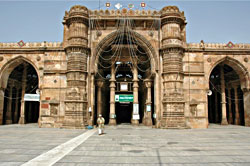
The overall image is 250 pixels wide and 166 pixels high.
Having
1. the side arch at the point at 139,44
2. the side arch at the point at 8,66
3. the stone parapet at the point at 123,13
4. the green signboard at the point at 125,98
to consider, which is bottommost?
the green signboard at the point at 125,98

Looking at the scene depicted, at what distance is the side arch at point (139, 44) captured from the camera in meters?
26.3

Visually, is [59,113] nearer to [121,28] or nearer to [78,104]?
[78,104]

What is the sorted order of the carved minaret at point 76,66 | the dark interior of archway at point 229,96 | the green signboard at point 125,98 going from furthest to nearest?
the dark interior of archway at point 229,96 → the green signboard at point 125,98 → the carved minaret at point 76,66

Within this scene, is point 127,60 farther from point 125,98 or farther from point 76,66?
point 76,66

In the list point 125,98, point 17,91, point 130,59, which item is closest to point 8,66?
point 17,91

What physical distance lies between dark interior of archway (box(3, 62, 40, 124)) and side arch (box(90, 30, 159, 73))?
10938 mm

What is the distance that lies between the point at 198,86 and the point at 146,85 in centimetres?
757

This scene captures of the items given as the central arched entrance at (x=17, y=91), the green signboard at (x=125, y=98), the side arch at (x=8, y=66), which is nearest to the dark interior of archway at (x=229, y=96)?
the green signboard at (x=125, y=98)

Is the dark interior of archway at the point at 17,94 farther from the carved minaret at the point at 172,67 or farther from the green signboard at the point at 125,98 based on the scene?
the carved minaret at the point at 172,67

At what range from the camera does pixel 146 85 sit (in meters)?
30.2

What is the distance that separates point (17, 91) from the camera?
34.8 m

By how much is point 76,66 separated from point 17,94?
17047 millimetres

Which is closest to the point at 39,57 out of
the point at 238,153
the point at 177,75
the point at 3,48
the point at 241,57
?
the point at 3,48

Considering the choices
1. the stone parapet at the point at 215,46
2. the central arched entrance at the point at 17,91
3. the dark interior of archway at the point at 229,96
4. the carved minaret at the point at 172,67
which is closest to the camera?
the carved minaret at the point at 172,67
